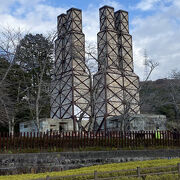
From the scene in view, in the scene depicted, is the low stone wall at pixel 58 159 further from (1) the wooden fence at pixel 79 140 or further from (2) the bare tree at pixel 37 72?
(2) the bare tree at pixel 37 72

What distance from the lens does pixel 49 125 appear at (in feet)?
99.7

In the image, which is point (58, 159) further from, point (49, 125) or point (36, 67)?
point (36, 67)

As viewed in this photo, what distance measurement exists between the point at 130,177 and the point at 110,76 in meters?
25.3

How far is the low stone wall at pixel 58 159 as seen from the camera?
12.9 metres

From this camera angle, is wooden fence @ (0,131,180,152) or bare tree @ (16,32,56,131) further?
bare tree @ (16,32,56,131)

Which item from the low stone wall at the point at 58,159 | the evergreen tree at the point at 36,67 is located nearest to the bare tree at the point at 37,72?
the evergreen tree at the point at 36,67

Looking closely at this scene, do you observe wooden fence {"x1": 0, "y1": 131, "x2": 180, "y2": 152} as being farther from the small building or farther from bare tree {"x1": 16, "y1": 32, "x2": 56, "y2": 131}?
the small building

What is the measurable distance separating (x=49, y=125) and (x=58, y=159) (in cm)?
1667

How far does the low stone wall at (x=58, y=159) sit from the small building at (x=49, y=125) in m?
15.5

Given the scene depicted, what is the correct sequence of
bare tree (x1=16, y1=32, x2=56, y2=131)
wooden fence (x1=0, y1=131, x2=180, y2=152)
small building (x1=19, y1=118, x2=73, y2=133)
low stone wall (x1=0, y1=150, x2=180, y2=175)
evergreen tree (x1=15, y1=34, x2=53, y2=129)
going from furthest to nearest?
small building (x1=19, y1=118, x2=73, y2=133) < evergreen tree (x1=15, y1=34, x2=53, y2=129) < bare tree (x1=16, y1=32, x2=56, y2=131) < wooden fence (x1=0, y1=131, x2=180, y2=152) < low stone wall (x1=0, y1=150, x2=180, y2=175)

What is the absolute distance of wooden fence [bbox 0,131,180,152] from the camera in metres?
14.3

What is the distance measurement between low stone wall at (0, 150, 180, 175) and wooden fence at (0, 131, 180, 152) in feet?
3.50

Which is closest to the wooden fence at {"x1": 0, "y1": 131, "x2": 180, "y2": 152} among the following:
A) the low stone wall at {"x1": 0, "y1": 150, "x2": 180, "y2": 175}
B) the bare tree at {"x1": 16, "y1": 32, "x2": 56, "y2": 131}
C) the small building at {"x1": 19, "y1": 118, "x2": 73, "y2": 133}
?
the low stone wall at {"x1": 0, "y1": 150, "x2": 180, "y2": 175}

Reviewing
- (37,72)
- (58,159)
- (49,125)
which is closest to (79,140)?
(58,159)
